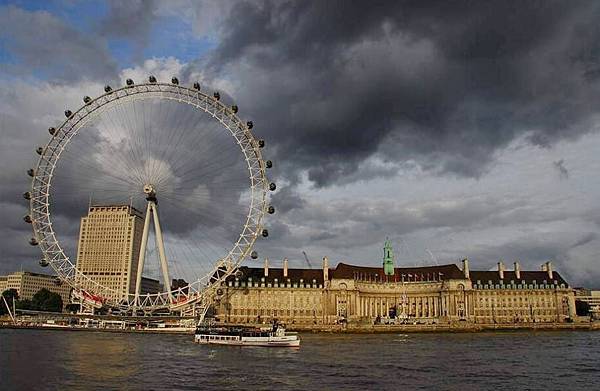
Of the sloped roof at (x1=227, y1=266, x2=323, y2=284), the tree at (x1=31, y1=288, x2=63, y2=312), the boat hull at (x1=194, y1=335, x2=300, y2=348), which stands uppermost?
the sloped roof at (x1=227, y1=266, x2=323, y2=284)

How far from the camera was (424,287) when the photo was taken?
140 meters

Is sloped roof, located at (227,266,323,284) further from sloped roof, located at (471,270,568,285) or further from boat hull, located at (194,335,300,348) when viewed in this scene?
boat hull, located at (194,335,300,348)

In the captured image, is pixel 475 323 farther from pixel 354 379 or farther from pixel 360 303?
pixel 354 379

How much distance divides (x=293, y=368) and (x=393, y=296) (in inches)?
3916

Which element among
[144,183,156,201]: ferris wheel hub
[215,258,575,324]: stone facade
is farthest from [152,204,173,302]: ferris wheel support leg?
[215,258,575,324]: stone facade

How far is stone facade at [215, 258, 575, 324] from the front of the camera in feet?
416

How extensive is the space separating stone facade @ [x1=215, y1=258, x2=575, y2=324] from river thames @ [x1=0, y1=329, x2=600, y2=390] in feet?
204

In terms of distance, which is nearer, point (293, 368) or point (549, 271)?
point (293, 368)

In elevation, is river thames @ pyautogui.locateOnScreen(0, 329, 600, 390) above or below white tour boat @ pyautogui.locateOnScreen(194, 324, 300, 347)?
below

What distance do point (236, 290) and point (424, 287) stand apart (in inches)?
1803

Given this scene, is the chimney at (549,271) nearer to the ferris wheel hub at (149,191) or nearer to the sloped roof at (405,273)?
the sloped roof at (405,273)

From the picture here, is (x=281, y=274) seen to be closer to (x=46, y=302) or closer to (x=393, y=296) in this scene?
(x=393, y=296)

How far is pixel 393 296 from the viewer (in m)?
142

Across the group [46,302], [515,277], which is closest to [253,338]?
[515,277]
